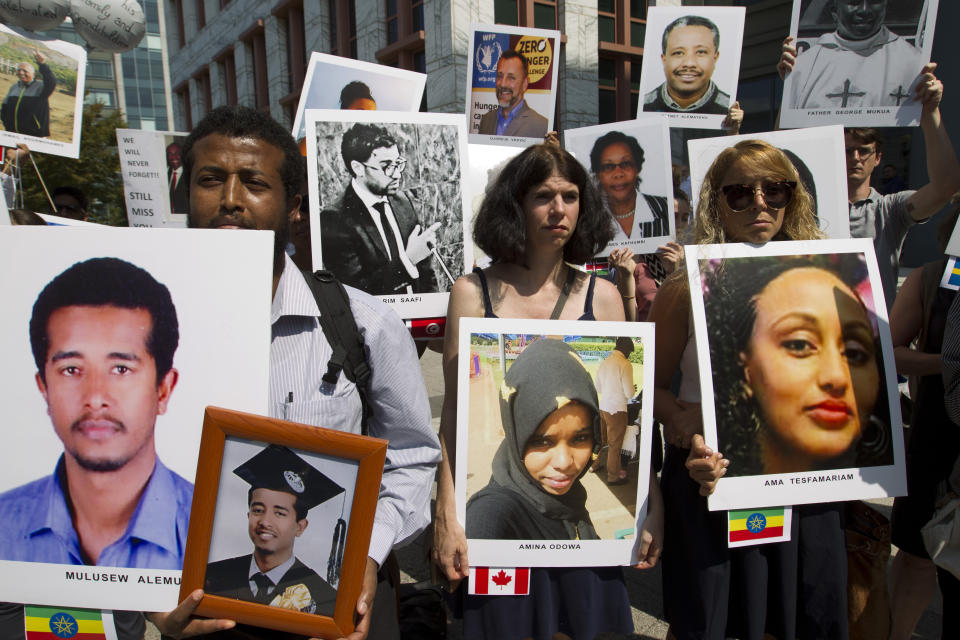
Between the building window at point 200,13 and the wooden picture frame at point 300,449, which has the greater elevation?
the building window at point 200,13

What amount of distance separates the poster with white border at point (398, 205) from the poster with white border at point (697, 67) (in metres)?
1.85

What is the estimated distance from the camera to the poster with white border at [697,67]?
3680 millimetres

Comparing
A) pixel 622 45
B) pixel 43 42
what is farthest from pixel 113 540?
pixel 622 45

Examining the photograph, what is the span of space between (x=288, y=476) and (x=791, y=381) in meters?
1.43

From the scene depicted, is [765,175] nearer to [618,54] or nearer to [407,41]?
[407,41]

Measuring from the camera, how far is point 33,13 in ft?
15.6

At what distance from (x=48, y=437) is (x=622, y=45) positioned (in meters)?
20.2

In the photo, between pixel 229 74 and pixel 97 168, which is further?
pixel 229 74

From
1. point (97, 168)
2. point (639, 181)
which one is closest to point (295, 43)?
point (97, 168)

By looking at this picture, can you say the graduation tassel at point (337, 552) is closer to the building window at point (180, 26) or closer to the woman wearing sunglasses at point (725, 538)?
the woman wearing sunglasses at point (725, 538)

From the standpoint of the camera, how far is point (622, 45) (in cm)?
1864

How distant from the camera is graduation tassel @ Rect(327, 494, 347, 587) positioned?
3.99ft

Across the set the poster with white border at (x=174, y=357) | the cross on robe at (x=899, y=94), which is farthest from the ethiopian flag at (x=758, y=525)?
the cross on robe at (x=899, y=94)

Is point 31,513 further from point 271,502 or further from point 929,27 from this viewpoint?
point 929,27
